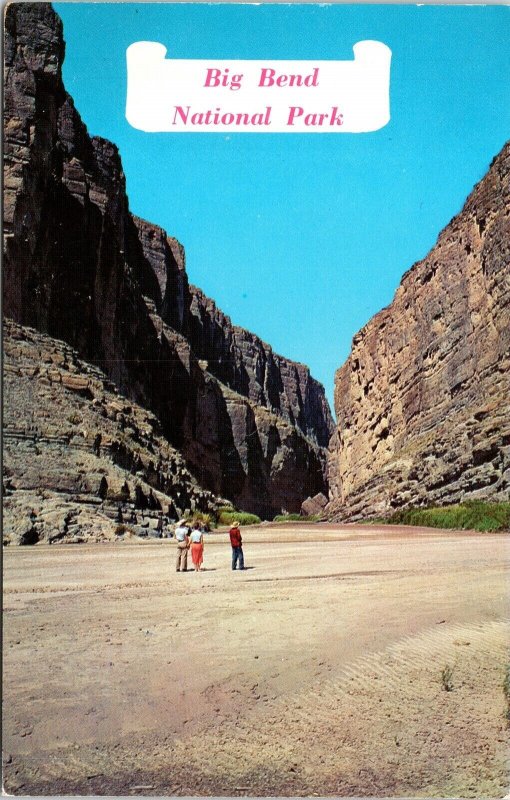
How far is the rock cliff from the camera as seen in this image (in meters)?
A: 20.5

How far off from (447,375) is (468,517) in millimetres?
18044

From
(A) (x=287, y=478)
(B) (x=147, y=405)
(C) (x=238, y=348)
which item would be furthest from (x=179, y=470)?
(C) (x=238, y=348)

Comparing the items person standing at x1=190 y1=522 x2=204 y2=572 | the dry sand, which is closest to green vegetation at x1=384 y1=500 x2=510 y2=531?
person standing at x1=190 y1=522 x2=204 y2=572

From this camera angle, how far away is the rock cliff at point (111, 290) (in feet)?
67.2

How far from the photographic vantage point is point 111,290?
38.7m

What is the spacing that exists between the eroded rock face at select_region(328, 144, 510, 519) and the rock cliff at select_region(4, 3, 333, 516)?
574 inches

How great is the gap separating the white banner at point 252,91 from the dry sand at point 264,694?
436 cm

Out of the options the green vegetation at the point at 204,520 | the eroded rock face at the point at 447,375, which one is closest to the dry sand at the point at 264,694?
the green vegetation at the point at 204,520

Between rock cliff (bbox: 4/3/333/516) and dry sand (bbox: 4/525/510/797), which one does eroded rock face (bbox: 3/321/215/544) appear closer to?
rock cliff (bbox: 4/3/333/516)

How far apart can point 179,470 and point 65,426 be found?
1259cm

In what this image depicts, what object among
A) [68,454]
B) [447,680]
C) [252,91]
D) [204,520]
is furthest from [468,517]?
[252,91]

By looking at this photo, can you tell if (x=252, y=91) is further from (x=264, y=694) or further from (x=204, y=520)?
(x=204, y=520)

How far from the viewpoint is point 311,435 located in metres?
157

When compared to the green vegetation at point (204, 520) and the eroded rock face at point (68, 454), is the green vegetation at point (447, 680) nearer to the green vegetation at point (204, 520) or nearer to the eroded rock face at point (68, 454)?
the eroded rock face at point (68, 454)
